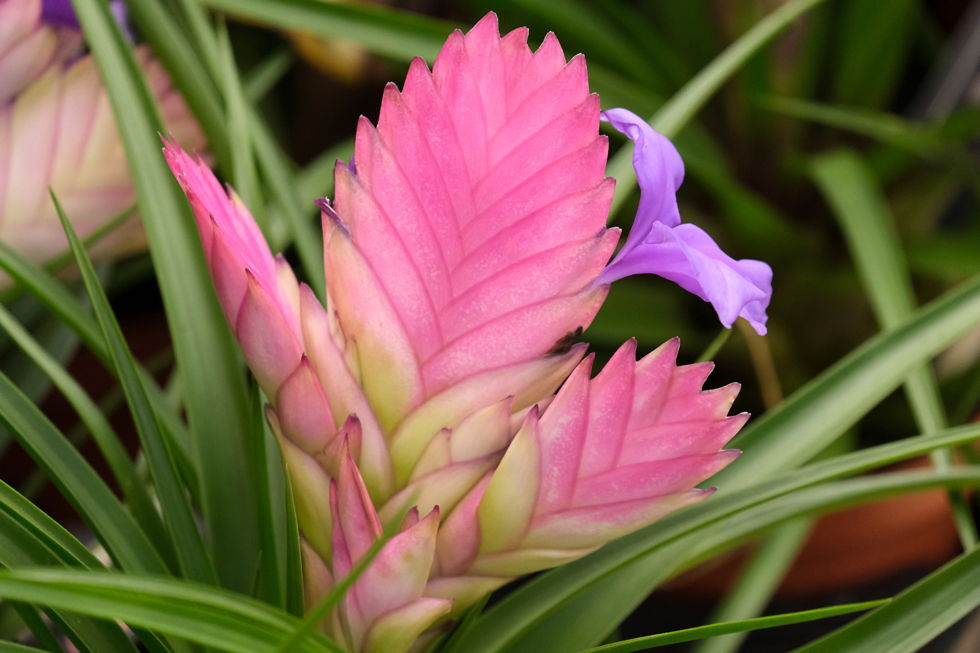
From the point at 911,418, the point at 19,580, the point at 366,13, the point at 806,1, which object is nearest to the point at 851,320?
the point at 911,418

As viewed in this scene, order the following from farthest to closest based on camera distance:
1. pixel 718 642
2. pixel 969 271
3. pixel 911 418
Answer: pixel 911 418 < pixel 969 271 < pixel 718 642

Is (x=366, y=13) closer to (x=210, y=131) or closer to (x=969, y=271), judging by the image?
(x=210, y=131)

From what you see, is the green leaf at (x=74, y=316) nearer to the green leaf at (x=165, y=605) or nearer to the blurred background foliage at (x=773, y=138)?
the green leaf at (x=165, y=605)

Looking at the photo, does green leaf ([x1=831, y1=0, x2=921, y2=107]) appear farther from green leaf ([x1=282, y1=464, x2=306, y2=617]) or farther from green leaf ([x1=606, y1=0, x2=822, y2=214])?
green leaf ([x1=282, y1=464, x2=306, y2=617])

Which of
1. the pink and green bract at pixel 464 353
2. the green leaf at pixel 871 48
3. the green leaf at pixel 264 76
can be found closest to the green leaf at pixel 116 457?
the pink and green bract at pixel 464 353

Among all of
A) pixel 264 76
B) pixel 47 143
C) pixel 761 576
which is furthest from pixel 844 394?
pixel 264 76
